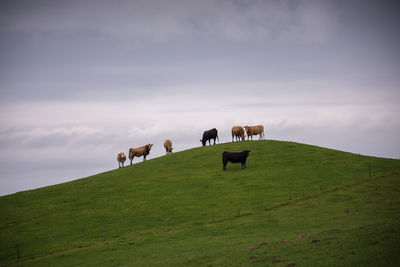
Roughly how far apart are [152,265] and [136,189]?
65.5 feet

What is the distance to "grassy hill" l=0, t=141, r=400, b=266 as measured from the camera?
65.0 feet

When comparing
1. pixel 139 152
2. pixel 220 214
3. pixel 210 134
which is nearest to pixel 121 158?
pixel 139 152

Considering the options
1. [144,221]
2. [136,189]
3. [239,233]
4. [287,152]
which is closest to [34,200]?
[136,189]

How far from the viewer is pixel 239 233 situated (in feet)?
86.4

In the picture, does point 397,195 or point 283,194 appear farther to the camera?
point 283,194

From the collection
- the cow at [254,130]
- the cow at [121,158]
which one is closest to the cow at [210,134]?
the cow at [254,130]

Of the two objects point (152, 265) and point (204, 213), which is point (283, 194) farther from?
point (152, 265)

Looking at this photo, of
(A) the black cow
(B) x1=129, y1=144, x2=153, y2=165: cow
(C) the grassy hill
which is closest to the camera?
(C) the grassy hill

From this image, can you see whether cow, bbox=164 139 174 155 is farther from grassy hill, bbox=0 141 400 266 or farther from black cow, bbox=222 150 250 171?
black cow, bbox=222 150 250 171

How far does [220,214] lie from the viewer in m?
31.4

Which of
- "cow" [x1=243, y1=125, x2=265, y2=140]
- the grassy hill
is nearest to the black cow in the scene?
the grassy hill

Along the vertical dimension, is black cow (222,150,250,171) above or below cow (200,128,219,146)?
below

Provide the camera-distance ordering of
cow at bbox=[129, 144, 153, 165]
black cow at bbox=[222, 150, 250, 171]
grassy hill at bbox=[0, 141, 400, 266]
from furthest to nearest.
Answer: cow at bbox=[129, 144, 153, 165] → black cow at bbox=[222, 150, 250, 171] → grassy hill at bbox=[0, 141, 400, 266]

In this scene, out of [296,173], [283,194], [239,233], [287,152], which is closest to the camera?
[239,233]
